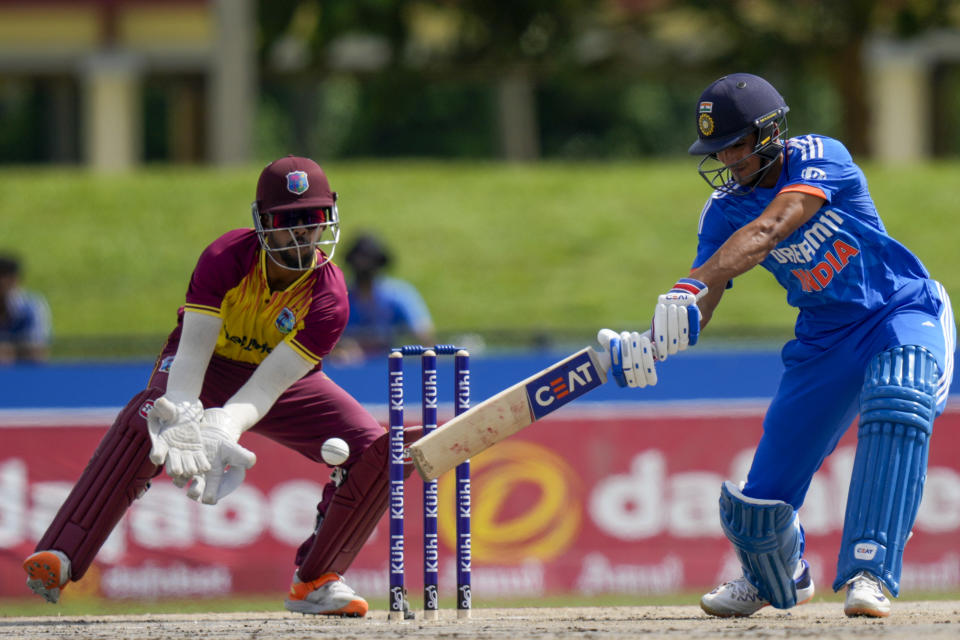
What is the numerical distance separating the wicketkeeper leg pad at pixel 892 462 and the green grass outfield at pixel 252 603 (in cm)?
215

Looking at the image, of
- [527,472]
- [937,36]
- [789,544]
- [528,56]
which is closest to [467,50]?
[528,56]

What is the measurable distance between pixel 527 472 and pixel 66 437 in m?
2.68

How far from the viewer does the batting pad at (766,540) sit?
5242 mm

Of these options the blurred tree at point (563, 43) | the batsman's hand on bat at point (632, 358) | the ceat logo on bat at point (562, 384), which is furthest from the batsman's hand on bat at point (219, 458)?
the blurred tree at point (563, 43)

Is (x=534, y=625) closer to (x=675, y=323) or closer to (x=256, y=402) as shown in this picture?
(x=675, y=323)

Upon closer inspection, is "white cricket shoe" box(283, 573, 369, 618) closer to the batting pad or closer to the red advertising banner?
the batting pad

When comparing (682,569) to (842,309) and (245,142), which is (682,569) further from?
(245,142)

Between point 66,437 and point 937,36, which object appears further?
point 937,36

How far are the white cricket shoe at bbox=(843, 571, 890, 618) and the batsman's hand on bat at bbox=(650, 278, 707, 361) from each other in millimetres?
1007

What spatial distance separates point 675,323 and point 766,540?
1.07 m

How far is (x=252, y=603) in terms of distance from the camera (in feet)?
25.4

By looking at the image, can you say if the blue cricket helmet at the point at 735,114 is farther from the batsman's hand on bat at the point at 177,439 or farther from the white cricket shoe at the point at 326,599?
the white cricket shoe at the point at 326,599

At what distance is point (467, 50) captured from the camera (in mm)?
18766

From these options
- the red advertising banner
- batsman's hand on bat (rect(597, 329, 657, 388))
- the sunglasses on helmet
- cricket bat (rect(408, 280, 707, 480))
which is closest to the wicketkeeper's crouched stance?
the sunglasses on helmet
